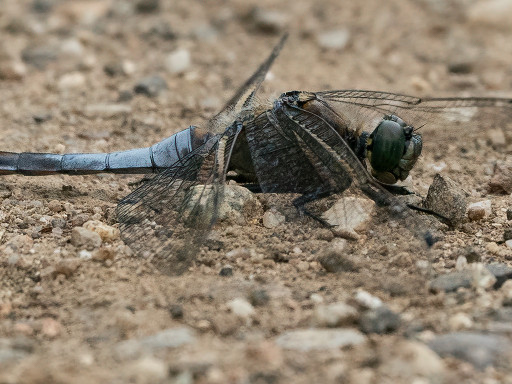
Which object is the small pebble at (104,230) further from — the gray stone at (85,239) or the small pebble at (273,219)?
the small pebble at (273,219)

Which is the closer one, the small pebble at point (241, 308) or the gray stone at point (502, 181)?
the small pebble at point (241, 308)

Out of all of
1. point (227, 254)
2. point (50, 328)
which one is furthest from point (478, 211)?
point (50, 328)

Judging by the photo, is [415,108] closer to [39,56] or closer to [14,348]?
[14,348]

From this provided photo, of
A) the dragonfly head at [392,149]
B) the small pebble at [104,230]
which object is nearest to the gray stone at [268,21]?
the dragonfly head at [392,149]

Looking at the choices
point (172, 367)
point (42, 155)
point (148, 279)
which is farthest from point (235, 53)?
point (172, 367)

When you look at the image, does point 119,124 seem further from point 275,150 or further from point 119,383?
point 119,383

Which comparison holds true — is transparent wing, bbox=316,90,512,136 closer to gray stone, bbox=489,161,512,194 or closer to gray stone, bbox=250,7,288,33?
gray stone, bbox=489,161,512,194

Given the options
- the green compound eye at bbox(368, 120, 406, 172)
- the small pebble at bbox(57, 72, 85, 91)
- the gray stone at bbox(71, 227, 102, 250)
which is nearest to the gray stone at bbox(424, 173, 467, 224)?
the green compound eye at bbox(368, 120, 406, 172)

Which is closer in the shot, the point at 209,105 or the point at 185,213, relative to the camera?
the point at 185,213
